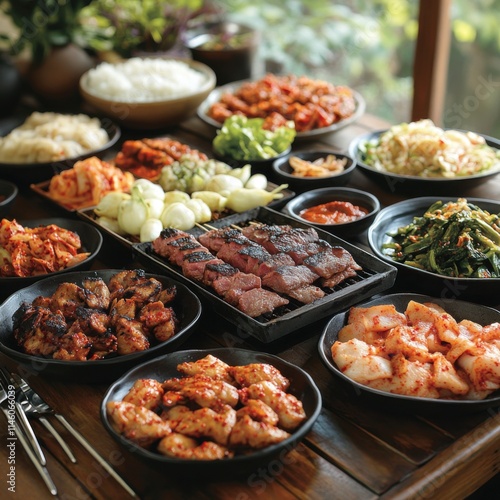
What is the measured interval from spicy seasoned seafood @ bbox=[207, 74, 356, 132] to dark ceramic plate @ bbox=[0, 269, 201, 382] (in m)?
1.92

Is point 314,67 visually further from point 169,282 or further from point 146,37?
point 169,282

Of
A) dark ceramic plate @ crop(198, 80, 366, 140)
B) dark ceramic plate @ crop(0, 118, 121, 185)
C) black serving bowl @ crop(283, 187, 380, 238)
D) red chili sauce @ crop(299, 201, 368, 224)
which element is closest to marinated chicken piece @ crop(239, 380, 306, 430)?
black serving bowl @ crop(283, 187, 380, 238)

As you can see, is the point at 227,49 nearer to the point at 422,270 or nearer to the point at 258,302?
the point at 422,270

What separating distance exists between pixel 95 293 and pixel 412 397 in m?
1.15

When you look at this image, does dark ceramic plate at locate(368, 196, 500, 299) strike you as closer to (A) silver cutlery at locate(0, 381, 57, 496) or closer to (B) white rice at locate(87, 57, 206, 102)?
(A) silver cutlery at locate(0, 381, 57, 496)

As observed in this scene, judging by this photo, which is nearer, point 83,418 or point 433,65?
point 83,418

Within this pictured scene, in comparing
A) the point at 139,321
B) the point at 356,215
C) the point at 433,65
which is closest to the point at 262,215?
the point at 356,215

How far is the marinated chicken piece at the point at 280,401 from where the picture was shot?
1.78m

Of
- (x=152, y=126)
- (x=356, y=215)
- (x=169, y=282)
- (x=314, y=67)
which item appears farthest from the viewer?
(x=314, y=67)

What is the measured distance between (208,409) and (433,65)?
3498mm

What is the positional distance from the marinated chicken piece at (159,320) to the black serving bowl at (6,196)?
133 centimetres

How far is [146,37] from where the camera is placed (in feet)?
16.8

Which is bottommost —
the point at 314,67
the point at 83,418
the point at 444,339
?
the point at 314,67

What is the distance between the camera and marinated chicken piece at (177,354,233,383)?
1945 millimetres
